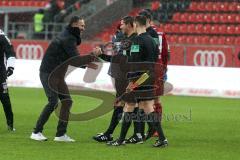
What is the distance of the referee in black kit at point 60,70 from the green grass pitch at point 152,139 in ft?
1.06

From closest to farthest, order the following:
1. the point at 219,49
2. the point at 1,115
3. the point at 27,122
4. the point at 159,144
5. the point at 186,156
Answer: the point at 186,156 < the point at 159,144 < the point at 27,122 < the point at 1,115 < the point at 219,49

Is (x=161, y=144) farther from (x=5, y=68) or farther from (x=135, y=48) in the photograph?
(x=5, y=68)

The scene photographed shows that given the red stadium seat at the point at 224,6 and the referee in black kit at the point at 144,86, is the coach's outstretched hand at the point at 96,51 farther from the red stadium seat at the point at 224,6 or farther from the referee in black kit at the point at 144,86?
the red stadium seat at the point at 224,6

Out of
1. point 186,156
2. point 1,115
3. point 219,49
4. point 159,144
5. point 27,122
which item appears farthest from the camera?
point 219,49

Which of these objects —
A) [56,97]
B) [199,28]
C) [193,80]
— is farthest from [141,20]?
[199,28]

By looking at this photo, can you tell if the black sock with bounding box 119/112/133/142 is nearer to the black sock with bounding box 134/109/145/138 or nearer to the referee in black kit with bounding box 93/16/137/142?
the black sock with bounding box 134/109/145/138

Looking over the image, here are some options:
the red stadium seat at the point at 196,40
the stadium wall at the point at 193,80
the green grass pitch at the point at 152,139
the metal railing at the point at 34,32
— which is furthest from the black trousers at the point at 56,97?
the metal railing at the point at 34,32

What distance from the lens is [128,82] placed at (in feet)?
40.1

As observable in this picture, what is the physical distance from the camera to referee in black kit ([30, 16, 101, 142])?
12.0 meters

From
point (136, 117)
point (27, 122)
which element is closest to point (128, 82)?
point (136, 117)

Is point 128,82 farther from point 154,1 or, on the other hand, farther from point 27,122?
point 154,1

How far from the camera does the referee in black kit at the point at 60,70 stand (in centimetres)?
1202

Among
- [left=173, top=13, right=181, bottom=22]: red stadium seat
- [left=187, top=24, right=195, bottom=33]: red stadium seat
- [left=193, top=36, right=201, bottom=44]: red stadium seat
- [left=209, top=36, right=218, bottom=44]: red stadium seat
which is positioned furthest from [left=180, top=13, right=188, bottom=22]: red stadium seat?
[left=209, top=36, right=218, bottom=44]: red stadium seat

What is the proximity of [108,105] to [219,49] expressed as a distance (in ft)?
35.0
